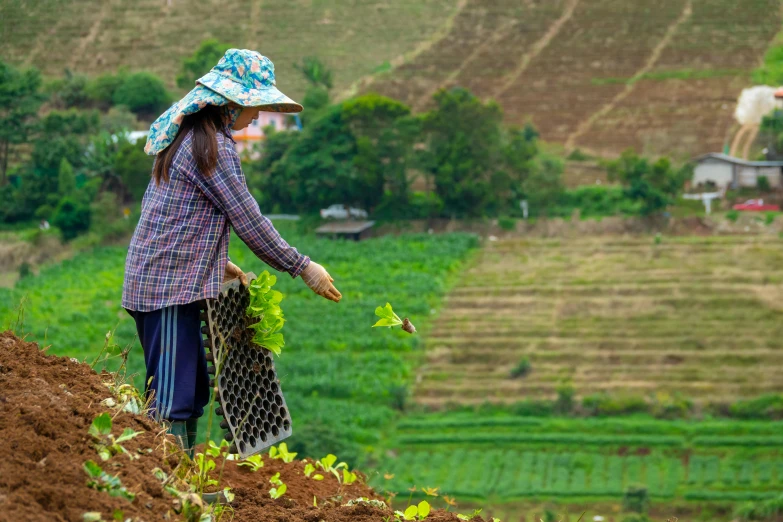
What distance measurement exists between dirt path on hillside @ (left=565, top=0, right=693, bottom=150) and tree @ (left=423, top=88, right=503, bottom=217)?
6.05 meters

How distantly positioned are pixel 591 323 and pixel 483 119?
8962 millimetres

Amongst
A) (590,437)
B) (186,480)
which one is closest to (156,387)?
(186,480)

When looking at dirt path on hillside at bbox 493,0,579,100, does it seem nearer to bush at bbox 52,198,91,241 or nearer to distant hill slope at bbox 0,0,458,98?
distant hill slope at bbox 0,0,458,98

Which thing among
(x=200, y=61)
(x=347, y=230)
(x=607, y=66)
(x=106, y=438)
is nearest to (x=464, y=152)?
(x=347, y=230)

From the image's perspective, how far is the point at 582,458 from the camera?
20359mm

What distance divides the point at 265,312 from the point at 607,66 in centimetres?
4140

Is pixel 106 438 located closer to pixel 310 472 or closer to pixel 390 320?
pixel 390 320

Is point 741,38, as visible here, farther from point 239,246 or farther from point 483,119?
point 239,246

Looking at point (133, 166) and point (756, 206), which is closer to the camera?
point (756, 206)

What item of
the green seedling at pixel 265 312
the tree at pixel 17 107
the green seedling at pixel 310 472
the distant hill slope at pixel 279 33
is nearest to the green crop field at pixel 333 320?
the tree at pixel 17 107

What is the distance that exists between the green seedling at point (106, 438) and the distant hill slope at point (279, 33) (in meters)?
34.8

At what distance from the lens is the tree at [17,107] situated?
109ft

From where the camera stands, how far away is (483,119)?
3350 cm

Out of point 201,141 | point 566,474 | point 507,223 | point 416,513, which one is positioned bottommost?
point 566,474
